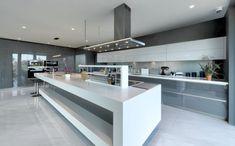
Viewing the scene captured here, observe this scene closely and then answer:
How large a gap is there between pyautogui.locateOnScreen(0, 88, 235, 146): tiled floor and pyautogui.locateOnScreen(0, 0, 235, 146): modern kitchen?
0.06ft

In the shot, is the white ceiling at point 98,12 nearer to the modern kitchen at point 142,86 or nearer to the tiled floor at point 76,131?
the modern kitchen at point 142,86

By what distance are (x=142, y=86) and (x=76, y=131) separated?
155cm

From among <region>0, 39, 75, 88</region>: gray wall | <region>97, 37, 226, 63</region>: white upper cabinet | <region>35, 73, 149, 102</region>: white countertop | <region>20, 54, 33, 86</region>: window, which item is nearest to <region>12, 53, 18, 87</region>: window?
<region>0, 39, 75, 88</region>: gray wall

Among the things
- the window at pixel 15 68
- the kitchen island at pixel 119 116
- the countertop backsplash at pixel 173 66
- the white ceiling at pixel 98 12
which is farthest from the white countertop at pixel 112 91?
the window at pixel 15 68

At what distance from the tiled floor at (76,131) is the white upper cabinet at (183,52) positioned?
170 cm

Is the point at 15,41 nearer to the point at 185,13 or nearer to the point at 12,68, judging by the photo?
the point at 12,68

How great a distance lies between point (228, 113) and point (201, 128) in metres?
0.83

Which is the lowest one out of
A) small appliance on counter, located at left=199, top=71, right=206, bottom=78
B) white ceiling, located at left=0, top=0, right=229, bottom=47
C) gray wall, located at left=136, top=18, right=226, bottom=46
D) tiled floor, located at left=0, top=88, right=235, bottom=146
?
tiled floor, located at left=0, top=88, right=235, bottom=146

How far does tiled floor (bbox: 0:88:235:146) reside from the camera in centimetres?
212

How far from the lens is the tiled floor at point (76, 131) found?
212cm

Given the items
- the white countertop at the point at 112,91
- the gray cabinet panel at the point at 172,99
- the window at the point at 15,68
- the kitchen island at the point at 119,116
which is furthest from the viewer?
the window at the point at 15,68

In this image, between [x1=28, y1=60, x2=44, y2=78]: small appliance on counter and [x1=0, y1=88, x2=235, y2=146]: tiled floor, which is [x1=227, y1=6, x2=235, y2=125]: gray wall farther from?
[x1=28, y1=60, x2=44, y2=78]: small appliance on counter

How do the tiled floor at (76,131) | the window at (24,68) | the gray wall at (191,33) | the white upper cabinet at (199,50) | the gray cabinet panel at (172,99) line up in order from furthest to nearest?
the window at (24,68), the gray cabinet panel at (172,99), the gray wall at (191,33), the white upper cabinet at (199,50), the tiled floor at (76,131)

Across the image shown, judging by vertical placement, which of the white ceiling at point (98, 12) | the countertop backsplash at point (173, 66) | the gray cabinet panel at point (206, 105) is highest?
the white ceiling at point (98, 12)
